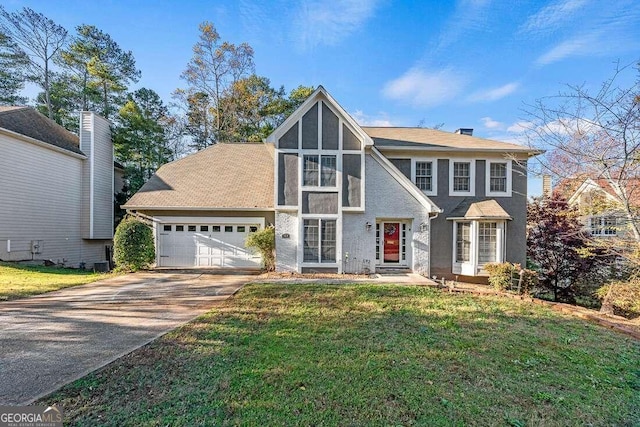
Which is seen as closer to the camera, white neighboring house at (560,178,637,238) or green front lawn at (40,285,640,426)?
green front lawn at (40,285,640,426)

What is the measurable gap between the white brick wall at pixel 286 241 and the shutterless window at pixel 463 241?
7380 mm

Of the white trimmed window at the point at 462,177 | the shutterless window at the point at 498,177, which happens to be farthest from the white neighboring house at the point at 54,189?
the shutterless window at the point at 498,177

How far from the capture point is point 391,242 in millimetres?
12578

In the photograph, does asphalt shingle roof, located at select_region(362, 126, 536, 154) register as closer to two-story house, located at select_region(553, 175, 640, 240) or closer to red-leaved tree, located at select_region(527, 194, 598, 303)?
red-leaved tree, located at select_region(527, 194, 598, 303)

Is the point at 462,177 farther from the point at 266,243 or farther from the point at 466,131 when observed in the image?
the point at 266,243

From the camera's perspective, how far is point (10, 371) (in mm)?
4039

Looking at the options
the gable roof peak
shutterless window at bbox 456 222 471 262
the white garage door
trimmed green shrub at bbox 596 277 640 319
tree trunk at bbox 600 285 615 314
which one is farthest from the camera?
the white garage door

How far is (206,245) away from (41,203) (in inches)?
366

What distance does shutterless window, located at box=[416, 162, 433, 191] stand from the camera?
13.4 m

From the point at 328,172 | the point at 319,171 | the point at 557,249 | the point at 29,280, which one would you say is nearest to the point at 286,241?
the point at 319,171

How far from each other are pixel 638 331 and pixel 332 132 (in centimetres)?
1027

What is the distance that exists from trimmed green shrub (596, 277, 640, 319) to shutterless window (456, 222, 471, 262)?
4.95 m

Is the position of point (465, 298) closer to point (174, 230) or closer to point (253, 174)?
point (253, 174)

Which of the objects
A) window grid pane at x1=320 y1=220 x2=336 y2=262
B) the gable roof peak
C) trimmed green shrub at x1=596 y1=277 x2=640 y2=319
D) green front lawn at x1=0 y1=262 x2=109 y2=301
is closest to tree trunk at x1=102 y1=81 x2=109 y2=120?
green front lawn at x1=0 y1=262 x2=109 y2=301
